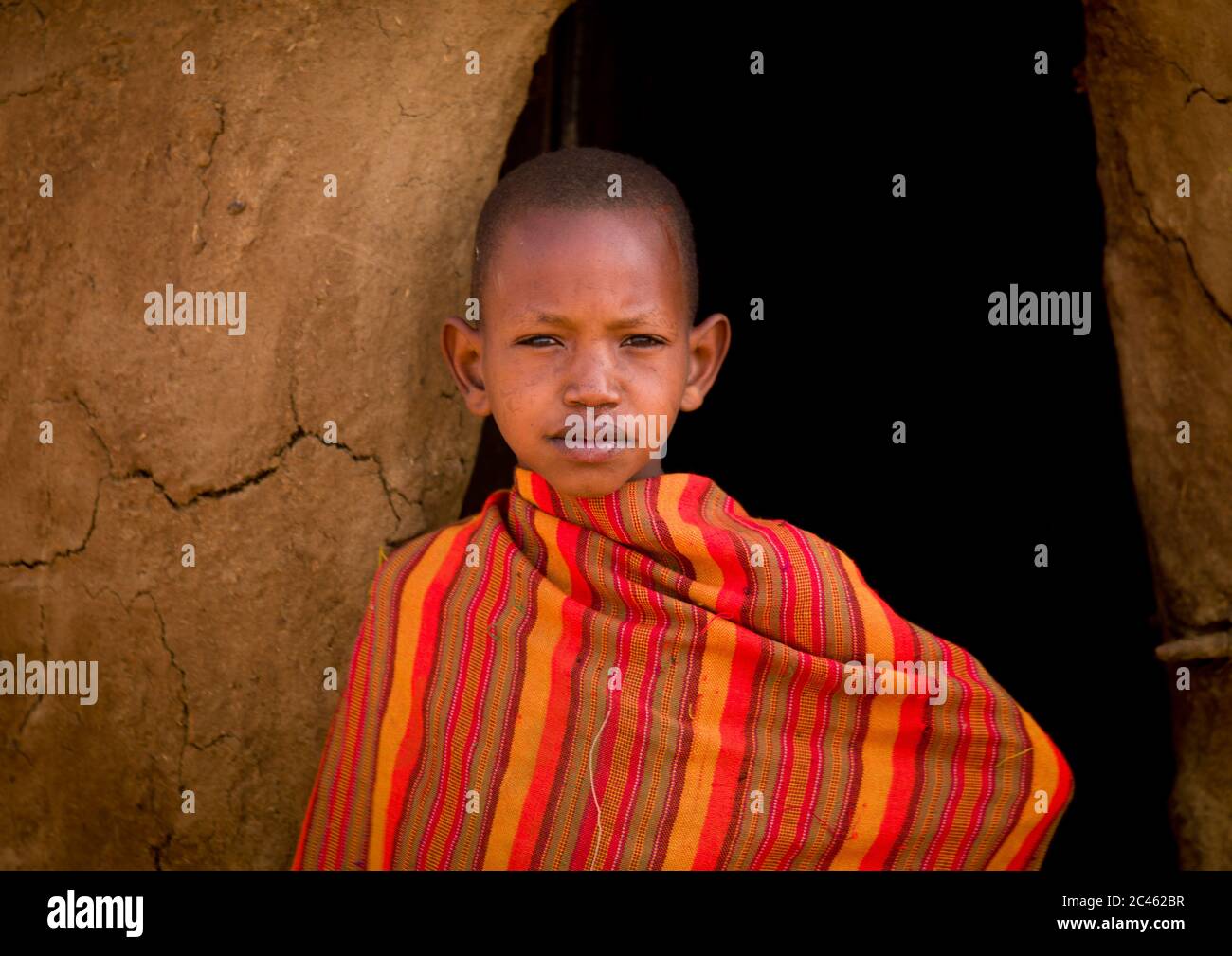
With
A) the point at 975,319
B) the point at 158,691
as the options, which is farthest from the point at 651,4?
the point at 158,691

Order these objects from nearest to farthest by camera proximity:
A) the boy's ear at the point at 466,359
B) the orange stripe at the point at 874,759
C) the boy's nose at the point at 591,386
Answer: the boy's nose at the point at 591,386 < the orange stripe at the point at 874,759 < the boy's ear at the point at 466,359

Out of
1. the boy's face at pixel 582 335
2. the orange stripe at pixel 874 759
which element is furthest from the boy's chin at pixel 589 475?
the orange stripe at pixel 874 759

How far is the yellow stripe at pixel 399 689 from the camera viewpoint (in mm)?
2105

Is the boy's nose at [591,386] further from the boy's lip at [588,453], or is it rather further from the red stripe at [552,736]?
the red stripe at [552,736]

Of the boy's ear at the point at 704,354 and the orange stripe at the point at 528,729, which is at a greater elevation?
the boy's ear at the point at 704,354

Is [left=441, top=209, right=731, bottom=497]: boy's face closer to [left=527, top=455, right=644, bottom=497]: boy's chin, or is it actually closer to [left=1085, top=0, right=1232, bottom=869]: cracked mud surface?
[left=527, top=455, right=644, bottom=497]: boy's chin

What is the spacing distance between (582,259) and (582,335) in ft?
0.39

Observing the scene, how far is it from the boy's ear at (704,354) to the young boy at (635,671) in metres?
0.05

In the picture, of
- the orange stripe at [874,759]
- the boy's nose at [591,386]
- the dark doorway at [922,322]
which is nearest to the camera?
the boy's nose at [591,386]

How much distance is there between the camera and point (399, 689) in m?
2.12

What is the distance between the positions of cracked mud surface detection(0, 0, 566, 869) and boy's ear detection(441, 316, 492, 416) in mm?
171

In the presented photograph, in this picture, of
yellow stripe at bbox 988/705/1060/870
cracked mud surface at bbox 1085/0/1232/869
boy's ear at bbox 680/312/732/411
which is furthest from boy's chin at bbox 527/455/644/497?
cracked mud surface at bbox 1085/0/1232/869

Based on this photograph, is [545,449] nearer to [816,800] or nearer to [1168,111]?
[816,800]

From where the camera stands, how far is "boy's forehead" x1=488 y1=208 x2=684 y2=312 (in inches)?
76.6
